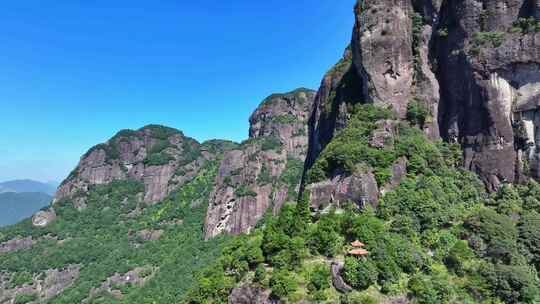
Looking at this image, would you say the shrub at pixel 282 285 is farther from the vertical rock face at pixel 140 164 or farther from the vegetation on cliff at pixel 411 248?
the vertical rock face at pixel 140 164

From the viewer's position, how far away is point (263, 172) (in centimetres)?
9756

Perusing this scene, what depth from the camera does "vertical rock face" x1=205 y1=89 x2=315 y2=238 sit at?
90.8m

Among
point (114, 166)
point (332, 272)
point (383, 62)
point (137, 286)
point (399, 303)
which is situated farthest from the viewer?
point (114, 166)

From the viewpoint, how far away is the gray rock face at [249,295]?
2468cm

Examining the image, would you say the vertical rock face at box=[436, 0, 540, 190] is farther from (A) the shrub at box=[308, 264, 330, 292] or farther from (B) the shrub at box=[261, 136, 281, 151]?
(B) the shrub at box=[261, 136, 281, 151]

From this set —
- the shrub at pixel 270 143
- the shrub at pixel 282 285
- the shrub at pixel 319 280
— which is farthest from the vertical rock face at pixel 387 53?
the shrub at pixel 270 143

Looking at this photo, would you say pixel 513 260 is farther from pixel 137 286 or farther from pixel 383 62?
pixel 137 286

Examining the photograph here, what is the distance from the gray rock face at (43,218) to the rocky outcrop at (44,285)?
23.2m

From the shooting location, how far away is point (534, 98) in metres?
34.7

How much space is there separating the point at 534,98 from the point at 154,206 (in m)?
113

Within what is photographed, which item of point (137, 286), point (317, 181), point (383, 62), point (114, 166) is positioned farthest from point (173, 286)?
point (114, 166)

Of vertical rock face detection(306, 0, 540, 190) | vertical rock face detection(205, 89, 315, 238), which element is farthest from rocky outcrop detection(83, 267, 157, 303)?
vertical rock face detection(306, 0, 540, 190)

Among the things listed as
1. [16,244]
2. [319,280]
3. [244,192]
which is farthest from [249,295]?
[16,244]

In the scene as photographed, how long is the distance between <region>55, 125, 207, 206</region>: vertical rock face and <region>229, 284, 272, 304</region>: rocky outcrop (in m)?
102
